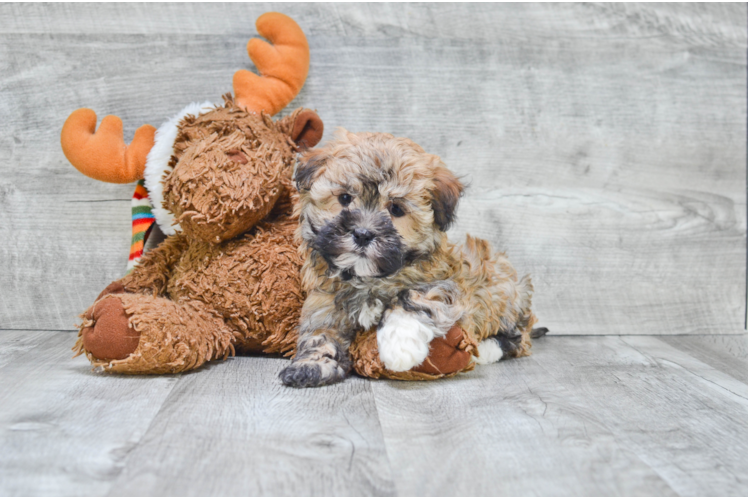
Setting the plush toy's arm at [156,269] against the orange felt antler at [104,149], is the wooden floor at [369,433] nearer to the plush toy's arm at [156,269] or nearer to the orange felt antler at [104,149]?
the plush toy's arm at [156,269]

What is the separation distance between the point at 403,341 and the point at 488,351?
53 cm

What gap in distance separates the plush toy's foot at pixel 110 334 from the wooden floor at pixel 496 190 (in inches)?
3.6

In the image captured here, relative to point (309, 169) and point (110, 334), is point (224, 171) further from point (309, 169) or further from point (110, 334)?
point (110, 334)

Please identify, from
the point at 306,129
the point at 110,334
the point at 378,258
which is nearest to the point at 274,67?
the point at 306,129

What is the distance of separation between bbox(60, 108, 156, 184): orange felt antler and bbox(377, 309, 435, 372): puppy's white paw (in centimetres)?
100

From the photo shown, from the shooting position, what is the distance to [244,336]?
2.12 meters

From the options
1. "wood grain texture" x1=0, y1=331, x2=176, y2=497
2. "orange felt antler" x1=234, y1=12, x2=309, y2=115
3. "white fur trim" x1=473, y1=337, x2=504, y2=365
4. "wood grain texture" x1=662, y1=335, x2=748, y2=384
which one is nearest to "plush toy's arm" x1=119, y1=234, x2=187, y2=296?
"wood grain texture" x1=0, y1=331, x2=176, y2=497

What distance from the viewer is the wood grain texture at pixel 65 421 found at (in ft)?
4.15

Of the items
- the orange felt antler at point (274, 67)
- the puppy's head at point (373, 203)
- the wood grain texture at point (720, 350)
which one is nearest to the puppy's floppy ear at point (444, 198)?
the puppy's head at point (373, 203)

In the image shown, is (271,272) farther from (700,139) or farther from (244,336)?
(700,139)

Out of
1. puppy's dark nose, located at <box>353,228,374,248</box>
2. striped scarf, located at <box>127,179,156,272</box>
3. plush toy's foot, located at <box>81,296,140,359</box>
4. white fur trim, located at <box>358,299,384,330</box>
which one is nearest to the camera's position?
puppy's dark nose, located at <box>353,228,374,248</box>

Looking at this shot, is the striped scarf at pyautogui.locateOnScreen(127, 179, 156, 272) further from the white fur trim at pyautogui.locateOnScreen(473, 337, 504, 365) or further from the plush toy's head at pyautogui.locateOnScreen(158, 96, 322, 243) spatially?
the white fur trim at pyautogui.locateOnScreen(473, 337, 504, 365)

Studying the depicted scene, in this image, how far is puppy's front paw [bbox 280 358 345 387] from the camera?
5.93 feet

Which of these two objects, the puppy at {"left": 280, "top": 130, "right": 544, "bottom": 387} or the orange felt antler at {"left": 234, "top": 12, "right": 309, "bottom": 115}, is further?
the orange felt antler at {"left": 234, "top": 12, "right": 309, "bottom": 115}
